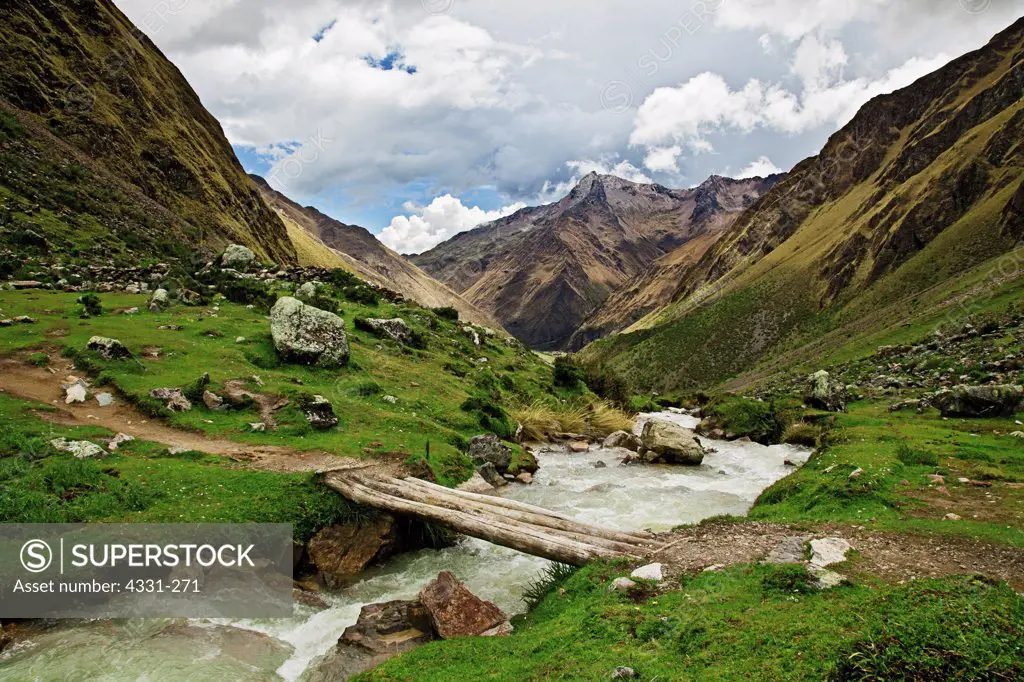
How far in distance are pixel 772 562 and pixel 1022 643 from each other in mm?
4267

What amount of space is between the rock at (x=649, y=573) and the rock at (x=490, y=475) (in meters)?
10.4

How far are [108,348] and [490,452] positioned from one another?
1609cm

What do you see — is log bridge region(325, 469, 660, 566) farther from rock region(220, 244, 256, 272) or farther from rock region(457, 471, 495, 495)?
rock region(220, 244, 256, 272)

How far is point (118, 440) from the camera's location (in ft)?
47.4

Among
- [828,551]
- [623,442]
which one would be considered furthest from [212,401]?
[623,442]

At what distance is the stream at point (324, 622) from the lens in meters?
8.23

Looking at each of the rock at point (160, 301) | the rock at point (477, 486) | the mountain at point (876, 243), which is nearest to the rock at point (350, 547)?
the rock at point (477, 486)

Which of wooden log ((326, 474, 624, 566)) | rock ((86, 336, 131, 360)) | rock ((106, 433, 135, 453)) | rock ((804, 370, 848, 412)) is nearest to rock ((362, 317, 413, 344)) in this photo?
rock ((86, 336, 131, 360))

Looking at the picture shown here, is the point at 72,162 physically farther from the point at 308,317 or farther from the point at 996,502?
the point at 996,502

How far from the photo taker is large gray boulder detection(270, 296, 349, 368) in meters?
24.0

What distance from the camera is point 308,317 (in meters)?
24.8

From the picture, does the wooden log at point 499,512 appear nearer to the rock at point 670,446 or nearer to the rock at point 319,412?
the rock at point 319,412

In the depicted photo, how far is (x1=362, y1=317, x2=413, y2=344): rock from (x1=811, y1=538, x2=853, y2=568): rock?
93.3 ft

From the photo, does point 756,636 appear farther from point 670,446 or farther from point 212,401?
point 670,446
